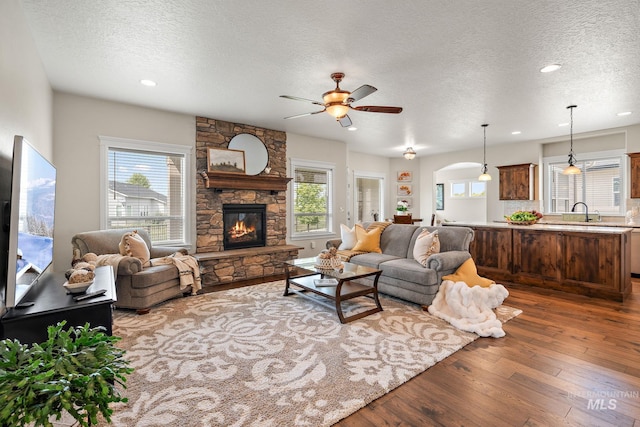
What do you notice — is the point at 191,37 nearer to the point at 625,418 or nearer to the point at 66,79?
the point at 66,79

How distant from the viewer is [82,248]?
12.4ft

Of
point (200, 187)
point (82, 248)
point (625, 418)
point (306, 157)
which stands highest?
point (306, 157)

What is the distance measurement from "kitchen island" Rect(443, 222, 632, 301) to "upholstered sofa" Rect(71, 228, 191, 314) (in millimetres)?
4681

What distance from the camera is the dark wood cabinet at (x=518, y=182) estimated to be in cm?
680

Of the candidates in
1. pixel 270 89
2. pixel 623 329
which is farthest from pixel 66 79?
pixel 623 329

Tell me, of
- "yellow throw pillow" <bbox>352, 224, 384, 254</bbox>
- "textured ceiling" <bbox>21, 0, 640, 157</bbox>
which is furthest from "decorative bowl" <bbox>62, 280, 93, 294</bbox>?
"yellow throw pillow" <bbox>352, 224, 384, 254</bbox>

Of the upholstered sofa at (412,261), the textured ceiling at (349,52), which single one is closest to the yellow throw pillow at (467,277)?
the upholstered sofa at (412,261)

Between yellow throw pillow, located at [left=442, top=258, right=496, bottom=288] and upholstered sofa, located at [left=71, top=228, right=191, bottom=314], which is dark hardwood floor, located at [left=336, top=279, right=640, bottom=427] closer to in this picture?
yellow throw pillow, located at [left=442, top=258, right=496, bottom=288]

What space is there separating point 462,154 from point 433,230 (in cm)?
450

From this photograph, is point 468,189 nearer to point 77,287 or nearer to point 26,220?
point 77,287

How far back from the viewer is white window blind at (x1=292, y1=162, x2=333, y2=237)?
21.4 ft

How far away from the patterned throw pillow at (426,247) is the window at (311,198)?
9.48 feet

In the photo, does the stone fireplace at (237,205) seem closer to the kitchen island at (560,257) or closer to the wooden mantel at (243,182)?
the wooden mantel at (243,182)

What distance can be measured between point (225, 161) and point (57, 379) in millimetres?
4780
